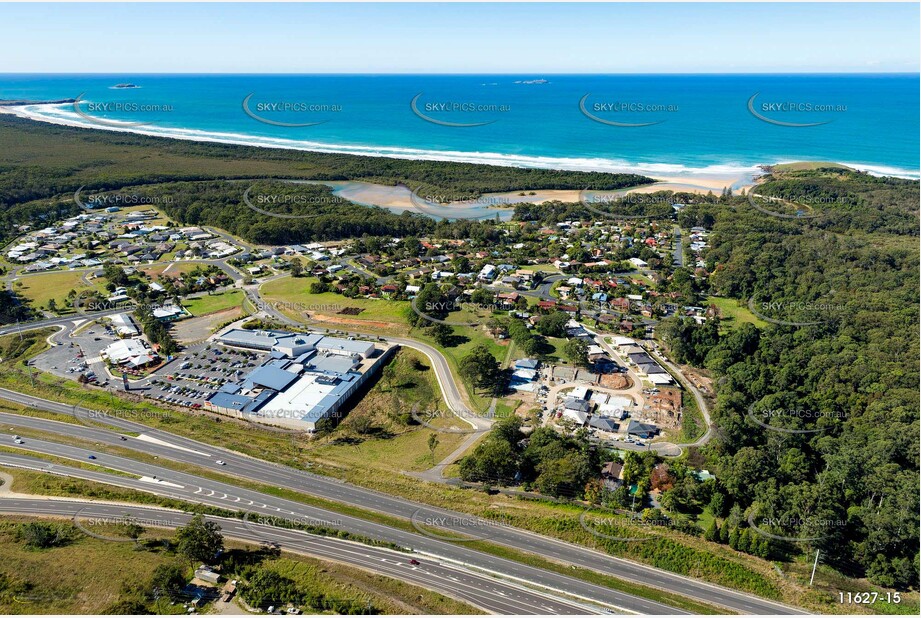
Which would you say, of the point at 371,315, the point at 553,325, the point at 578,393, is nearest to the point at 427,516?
the point at 578,393

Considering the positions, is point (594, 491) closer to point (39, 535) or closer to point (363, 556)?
point (363, 556)

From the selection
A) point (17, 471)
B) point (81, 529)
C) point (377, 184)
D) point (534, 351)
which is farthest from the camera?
point (377, 184)

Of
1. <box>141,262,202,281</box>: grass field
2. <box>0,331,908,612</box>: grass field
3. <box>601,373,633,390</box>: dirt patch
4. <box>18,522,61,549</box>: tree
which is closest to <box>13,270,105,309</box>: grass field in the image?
<box>141,262,202,281</box>: grass field

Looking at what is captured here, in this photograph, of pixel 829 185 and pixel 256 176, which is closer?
pixel 829 185

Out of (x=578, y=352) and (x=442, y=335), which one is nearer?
(x=578, y=352)

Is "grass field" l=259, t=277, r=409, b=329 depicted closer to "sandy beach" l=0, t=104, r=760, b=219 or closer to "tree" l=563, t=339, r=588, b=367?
"tree" l=563, t=339, r=588, b=367

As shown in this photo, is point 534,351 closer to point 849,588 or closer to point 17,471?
point 849,588

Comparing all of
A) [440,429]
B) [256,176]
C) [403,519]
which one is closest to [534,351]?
[440,429]

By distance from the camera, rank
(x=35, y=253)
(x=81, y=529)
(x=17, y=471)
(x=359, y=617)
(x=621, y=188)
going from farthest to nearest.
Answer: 1. (x=621, y=188)
2. (x=35, y=253)
3. (x=17, y=471)
4. (x=81, y=529)
5. (x=359, y=617)
